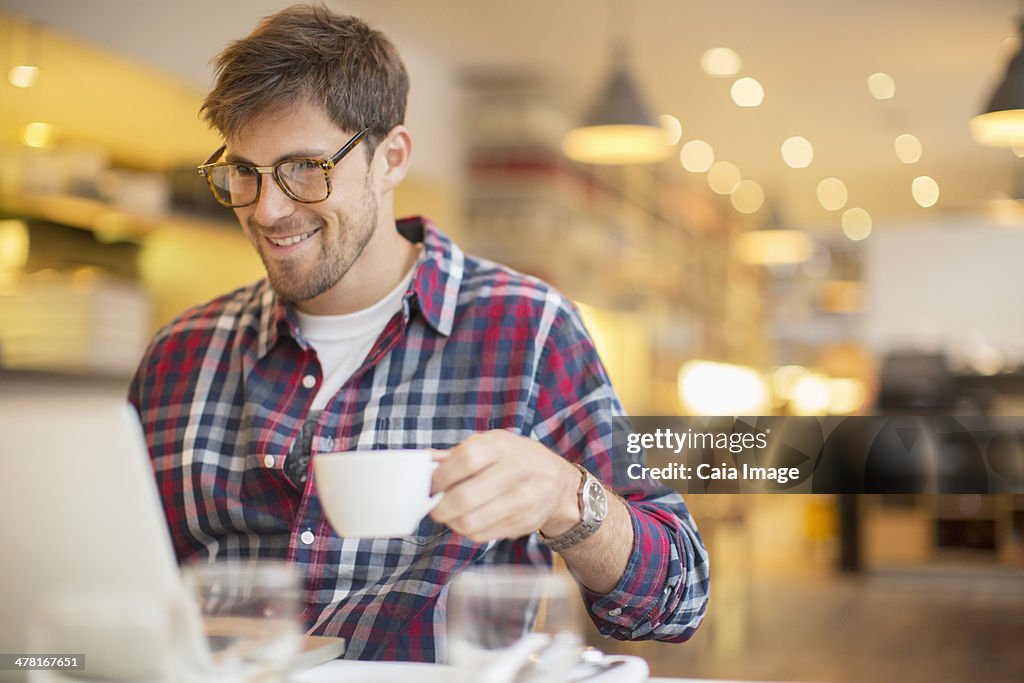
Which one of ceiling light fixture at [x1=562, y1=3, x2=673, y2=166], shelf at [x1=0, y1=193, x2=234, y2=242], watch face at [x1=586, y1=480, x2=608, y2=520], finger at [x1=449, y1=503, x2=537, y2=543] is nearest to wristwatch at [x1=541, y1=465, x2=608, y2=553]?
watch face at [x1=586, y1=480, x2=608, y2=520]

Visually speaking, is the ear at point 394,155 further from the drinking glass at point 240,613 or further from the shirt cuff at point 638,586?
the drinking glass at point 240,613

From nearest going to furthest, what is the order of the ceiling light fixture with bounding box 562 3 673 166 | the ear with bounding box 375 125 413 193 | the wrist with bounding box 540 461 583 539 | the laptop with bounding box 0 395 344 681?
the laptop with bounding box 0 395 344 681
the wrist with bounding box 540 461 583 539
the ear with bounding box 375 125 413 193
the ceiling light fixture with bounding box 562 3 673 166

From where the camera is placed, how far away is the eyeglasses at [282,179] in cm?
121

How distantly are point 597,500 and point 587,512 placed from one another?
0.02m

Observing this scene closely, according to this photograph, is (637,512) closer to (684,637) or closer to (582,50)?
(684,637)

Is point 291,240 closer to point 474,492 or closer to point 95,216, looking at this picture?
point 474,492

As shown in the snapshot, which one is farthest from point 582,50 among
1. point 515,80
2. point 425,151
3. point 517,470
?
point 517,470

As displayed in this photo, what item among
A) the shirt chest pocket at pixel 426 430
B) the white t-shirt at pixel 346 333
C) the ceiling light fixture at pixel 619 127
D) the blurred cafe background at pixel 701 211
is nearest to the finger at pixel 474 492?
the shirt chest pocket at pixel 426 430

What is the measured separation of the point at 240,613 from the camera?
2.06 feet

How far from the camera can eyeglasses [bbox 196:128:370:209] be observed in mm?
1207

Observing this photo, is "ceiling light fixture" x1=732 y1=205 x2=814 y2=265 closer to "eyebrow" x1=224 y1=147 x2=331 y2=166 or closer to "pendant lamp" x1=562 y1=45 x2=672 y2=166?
"pendant lamp" x1=562 y1=45 x2=672 y2=166

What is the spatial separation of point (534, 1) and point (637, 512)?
400 cm

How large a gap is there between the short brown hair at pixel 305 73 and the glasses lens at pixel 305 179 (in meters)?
0.06

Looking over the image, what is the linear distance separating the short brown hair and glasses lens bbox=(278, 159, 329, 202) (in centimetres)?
6
